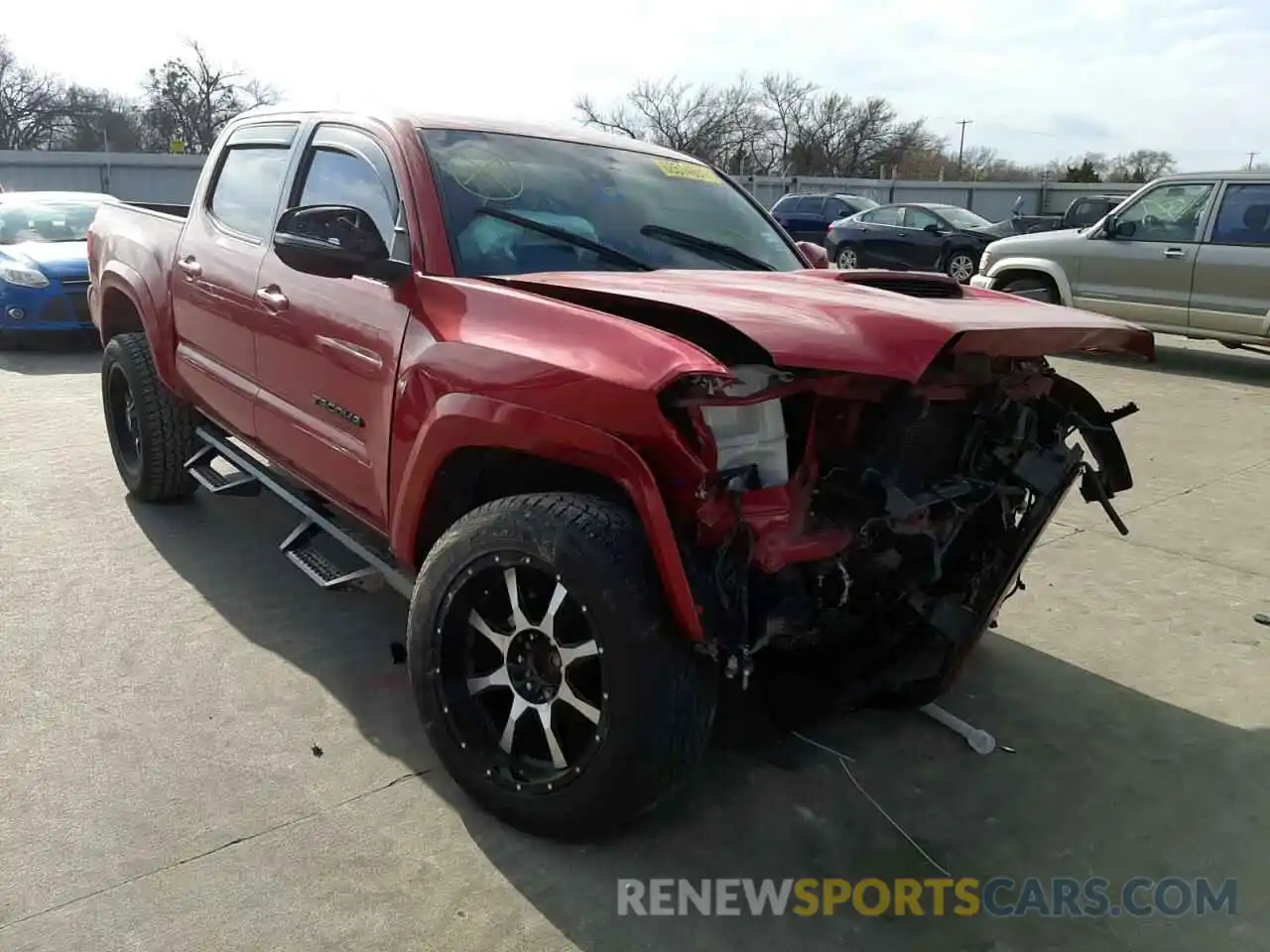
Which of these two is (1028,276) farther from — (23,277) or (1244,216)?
(23,277)

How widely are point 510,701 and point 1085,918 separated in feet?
4.92

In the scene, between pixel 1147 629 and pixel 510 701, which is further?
pixel 1147 629

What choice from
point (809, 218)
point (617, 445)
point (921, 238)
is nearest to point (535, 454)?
point (617, 445)

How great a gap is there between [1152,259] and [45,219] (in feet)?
36.7

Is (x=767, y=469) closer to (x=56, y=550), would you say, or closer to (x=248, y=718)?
(x=248, y=718)

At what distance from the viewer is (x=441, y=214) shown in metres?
3.12

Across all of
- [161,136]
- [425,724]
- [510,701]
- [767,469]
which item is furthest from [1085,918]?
[161,136]

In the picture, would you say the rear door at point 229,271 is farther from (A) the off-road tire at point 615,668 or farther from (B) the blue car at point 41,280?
(B) the blue car at point 41,280

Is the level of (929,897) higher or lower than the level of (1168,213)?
lower

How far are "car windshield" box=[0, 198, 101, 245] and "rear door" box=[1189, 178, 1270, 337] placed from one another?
1086 cm

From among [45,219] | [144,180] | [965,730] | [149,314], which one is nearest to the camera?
[965,730]

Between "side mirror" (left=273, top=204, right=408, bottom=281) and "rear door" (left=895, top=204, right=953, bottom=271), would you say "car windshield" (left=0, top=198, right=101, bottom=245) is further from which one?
"rear door" (left=895, top=204, right=953, bottom=271)

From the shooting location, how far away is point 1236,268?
9422 mm

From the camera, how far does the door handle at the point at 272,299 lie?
142 inches
